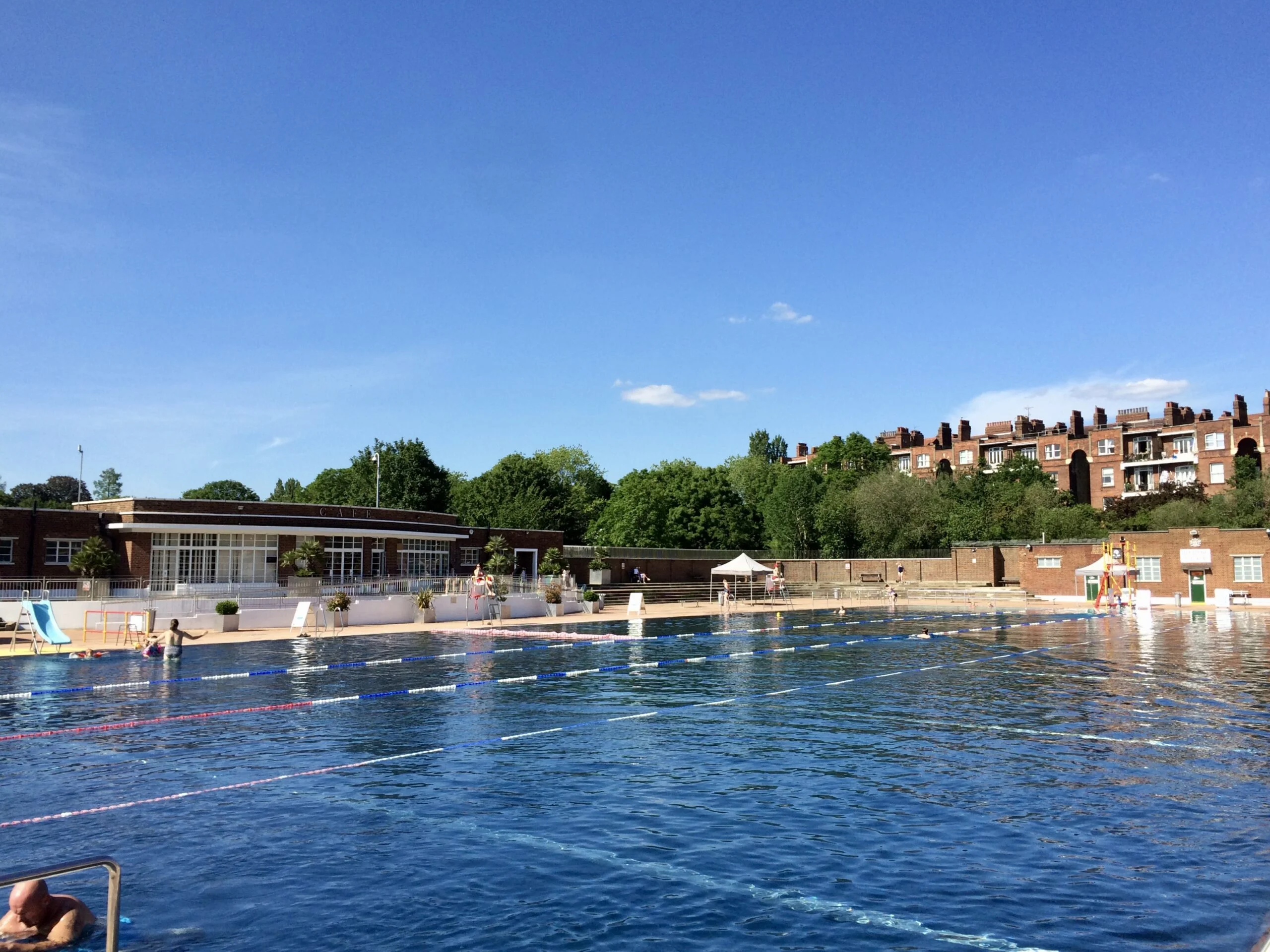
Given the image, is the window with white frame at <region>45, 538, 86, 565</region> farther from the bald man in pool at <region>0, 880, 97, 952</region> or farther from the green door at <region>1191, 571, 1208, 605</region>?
the green door at <region>1191, 571, 1208, 605</region>

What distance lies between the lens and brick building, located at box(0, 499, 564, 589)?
42625 millimetres

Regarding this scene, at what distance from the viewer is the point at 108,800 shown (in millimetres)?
11750

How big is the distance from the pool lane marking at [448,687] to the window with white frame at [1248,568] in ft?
103

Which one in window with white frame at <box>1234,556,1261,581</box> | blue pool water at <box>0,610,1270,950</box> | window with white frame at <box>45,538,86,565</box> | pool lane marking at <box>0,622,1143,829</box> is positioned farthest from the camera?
window with white frame at <box>1234,556,1261,581</box>

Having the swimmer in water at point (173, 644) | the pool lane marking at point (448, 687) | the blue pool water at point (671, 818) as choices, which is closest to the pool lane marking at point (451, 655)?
the blue pool water at point (671, 818)

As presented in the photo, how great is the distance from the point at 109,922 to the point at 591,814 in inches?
250

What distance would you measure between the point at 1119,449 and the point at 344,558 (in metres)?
78.3

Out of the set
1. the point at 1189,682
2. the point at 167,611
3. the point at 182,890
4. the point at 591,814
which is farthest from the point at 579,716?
the point at 167,611

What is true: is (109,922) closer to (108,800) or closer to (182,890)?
(182,890)

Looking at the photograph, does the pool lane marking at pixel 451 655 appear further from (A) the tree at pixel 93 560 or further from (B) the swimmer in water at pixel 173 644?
(A) the tree at pixel 93 560

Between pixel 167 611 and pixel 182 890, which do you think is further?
pixel 167 611

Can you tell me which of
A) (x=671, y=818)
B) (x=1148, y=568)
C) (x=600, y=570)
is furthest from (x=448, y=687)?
(x=1148, y=568)

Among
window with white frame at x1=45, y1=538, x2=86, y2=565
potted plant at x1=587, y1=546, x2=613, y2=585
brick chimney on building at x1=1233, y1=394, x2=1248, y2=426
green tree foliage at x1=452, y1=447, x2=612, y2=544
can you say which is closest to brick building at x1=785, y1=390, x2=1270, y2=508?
brick chimney on building at x1=1233, y1=394, x2=1248, y2=426

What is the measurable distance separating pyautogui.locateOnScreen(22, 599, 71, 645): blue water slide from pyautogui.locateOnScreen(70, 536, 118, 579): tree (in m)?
13.8
